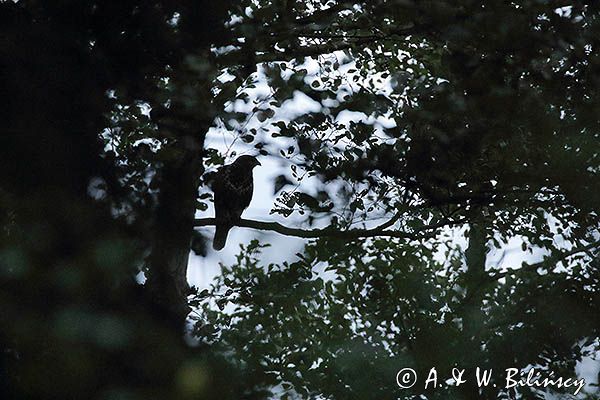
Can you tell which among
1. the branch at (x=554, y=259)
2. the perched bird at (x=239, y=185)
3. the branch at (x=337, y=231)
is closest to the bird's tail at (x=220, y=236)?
the branch at (x=337, y=231)

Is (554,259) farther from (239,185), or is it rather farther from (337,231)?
(239,185)

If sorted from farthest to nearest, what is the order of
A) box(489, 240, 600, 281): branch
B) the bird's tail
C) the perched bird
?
the perched bird → box(489, 240, 600, 281): branch → the bird's tail

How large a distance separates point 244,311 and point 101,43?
160 inches

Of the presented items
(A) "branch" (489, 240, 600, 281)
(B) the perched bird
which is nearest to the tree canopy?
(A) "branch" (489, 240, 600, 281)

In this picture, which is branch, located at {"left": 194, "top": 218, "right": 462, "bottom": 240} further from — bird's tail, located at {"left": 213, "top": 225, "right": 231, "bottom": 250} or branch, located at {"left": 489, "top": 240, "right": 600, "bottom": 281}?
branch, located at {"left": 489, "top": 240, "right": 600, "bottom": 281}

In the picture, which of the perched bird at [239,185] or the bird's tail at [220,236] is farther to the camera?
the perched bird at [239,185]

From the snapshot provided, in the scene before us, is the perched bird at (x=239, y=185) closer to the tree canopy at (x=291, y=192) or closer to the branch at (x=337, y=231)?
the tree canopy at (x=291, y=192)

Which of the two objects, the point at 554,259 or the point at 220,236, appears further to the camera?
the point at 220,236

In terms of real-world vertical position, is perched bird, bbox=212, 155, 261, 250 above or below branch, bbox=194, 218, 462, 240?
above

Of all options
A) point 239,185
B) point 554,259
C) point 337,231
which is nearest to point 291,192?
point 337,231

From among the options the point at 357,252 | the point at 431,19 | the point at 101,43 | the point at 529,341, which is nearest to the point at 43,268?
the point at 101,43

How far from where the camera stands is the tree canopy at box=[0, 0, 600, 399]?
4.94 ft

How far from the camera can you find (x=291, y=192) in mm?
4434

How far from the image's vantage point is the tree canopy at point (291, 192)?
1.51 metres
